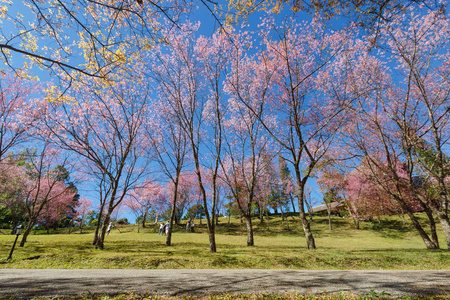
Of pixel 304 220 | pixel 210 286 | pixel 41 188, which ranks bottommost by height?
pixel 210 286

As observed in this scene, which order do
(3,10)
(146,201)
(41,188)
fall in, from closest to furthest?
(3,10) < (41,188) < (146,201)

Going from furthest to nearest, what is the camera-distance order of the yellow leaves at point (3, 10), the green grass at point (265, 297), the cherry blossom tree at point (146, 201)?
the cherry blossom tree at point (146, 201) → the yellow leaves at point (3, 10) → the green grass at point (265, 297)

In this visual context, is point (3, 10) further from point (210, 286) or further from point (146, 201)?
point (146, 201)

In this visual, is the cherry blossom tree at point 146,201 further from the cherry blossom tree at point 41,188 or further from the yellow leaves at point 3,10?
the yellow leaves at point 3,10

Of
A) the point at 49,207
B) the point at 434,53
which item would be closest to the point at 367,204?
the point at 434,53

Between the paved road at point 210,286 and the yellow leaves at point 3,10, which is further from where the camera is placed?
the yellow leaves at point 3,10

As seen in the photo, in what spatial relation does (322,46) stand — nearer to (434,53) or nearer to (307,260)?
(434,53)

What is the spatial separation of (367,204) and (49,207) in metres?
40.4

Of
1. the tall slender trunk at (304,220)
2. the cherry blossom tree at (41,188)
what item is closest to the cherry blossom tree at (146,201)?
the cherry blossom tree at (41,188)

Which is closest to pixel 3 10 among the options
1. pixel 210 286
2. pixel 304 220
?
pixel 210 286

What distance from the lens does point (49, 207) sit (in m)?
27.0

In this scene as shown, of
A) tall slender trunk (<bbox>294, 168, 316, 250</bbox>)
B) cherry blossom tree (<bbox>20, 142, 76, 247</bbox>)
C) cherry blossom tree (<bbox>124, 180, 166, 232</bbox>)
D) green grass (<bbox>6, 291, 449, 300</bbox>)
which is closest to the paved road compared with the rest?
green grass (<bbox>6, 291, 449, 300</bbox>)

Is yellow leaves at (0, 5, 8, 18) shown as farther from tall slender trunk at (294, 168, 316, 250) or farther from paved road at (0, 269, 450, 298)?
tall slender trunk at (294, 168, 316, 250)

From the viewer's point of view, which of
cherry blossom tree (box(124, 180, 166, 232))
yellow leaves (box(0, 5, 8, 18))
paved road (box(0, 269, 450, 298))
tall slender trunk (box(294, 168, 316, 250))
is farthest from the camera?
cherry blossom tree (box(124, 180, 166, 232))
